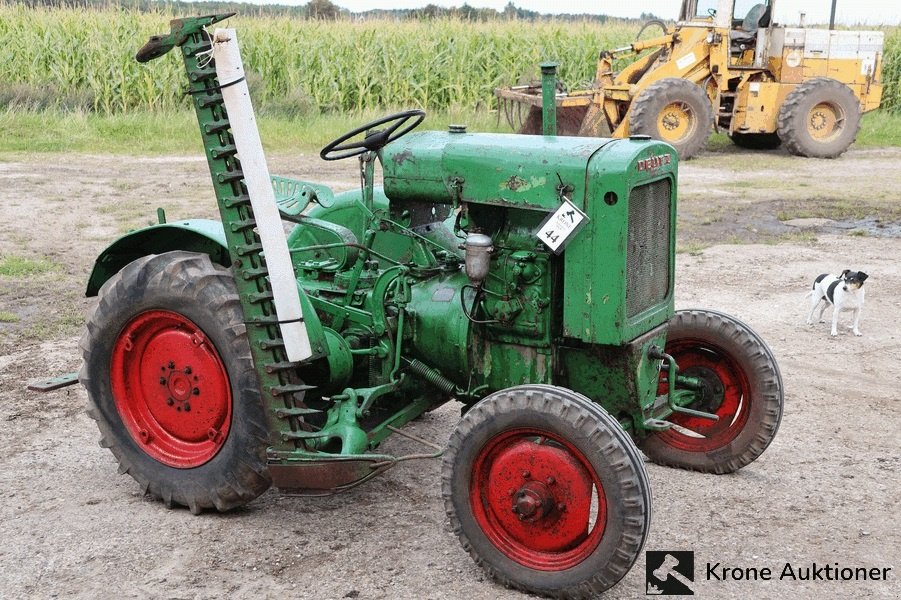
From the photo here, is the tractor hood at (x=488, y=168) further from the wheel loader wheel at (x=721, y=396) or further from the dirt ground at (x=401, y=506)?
the dirt ground at (x=401, y=506)

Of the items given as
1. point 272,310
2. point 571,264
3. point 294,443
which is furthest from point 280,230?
point 571,264

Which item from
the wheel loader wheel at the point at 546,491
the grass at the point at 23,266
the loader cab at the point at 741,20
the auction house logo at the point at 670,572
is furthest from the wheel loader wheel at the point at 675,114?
the wheel loader wheel at the point at 546,491

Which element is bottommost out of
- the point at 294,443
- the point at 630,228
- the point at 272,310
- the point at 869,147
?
the point at 869,147

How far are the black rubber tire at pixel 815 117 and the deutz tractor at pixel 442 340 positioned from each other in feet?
36.8

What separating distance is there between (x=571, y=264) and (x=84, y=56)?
1520 centimetres

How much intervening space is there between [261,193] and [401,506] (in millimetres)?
1407

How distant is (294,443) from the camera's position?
3658mm

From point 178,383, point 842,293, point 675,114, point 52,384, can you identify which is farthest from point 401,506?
point 675,114

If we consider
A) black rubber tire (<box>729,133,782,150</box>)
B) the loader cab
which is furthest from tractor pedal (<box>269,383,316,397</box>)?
black rubber tire (<box>729,133,782,150</box>)

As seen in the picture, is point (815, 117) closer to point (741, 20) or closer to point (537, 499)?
point (741, 20)

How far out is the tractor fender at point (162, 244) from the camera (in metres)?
4.02

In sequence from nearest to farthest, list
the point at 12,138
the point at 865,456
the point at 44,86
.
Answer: the point at 865,456
the point at 12,138
the point at 44,86

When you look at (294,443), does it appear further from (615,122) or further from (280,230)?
(615,122)

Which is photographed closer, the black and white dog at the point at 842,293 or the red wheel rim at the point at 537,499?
the red wheel rim at the point at 537,499
